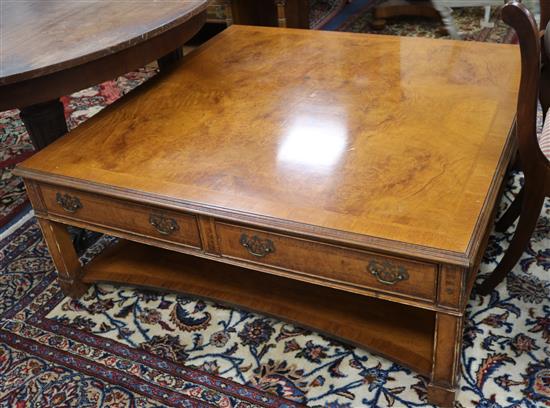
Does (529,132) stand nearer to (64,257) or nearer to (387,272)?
(387,272)

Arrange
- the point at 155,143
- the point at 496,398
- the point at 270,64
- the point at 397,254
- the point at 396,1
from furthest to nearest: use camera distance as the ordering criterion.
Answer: the point at 396,1, the point at 270,64, the point at 155,143, the point at 496,398, the point at 397,254

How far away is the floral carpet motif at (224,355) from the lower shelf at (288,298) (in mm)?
55

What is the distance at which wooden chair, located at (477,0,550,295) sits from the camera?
1.03 metres

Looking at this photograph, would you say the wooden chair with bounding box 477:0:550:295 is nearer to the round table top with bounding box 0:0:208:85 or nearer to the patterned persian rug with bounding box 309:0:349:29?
the round table top with bounding box 0:0:208:85

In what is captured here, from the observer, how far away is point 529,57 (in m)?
1.06

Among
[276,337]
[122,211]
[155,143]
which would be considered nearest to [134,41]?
[155,143]

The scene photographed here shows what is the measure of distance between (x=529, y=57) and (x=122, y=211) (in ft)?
2.77

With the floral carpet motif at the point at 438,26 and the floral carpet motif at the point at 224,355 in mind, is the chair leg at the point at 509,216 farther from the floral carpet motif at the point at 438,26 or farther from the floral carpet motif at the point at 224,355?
the floral carpet motif at the point at 438,26

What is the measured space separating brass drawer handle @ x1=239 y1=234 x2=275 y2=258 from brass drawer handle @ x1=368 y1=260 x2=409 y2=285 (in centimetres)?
20

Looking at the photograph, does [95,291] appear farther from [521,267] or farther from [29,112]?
[521,267]

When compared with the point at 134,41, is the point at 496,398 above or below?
below

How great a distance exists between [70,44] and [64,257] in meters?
0.52

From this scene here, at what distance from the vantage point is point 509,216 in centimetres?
161

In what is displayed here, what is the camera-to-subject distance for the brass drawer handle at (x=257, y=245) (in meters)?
1.14
